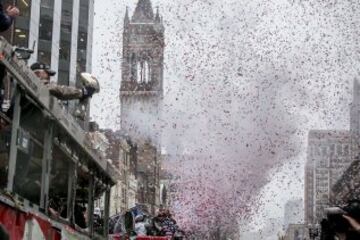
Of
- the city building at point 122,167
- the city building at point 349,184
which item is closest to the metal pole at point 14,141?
the city building at point 122,167

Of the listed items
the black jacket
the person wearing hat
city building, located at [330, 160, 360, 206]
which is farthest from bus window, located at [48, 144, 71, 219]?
city building, located at [330, 160, 360, 206]

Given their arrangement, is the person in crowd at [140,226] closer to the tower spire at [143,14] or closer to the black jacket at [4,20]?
the black jacket at [4,20]

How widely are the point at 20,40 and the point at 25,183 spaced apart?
47.7 m

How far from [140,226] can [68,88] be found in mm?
9307

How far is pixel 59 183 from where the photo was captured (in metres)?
8.45

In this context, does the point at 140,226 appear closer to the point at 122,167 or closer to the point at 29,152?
the point at 29,152

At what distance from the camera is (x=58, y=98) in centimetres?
824

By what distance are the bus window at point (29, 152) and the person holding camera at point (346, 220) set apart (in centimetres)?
247

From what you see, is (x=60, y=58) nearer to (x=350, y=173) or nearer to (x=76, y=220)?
(x=350, y=173)

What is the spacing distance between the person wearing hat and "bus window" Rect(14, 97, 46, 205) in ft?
2.61

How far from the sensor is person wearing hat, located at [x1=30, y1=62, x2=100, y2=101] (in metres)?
8.11

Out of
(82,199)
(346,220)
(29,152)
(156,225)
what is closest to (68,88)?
(29,152)

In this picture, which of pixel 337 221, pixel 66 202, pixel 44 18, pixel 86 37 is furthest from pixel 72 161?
pixel 86 37

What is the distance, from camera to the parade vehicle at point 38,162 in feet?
21.5
